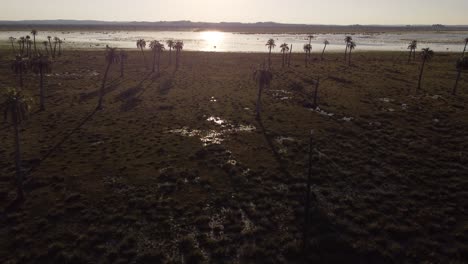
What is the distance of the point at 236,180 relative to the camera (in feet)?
114

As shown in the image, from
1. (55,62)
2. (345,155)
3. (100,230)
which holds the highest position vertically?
(55,62)

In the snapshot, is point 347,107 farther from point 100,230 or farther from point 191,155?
point 100,230

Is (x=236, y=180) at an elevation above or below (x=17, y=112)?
below

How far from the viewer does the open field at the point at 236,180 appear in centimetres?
2484

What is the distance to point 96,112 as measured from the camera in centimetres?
5825

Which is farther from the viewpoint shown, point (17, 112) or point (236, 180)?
point (236, 180)

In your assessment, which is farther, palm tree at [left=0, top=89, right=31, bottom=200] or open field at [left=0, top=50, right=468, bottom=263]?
palm tree at [left=0, top=89, right=31, bottom=200]

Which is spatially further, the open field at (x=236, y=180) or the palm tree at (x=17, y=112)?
the palm tree at (x=17, y=112)

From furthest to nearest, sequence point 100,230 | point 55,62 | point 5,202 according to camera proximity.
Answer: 1. point 55,62
2. point 5,202
3. point 100,230

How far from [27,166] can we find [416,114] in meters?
60.6

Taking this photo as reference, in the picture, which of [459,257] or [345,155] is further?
[345,155]

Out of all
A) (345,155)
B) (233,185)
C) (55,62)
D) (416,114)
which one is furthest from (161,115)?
(55,62)

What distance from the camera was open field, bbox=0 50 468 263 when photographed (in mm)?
24844

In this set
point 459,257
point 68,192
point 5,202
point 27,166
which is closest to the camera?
point 459,257
